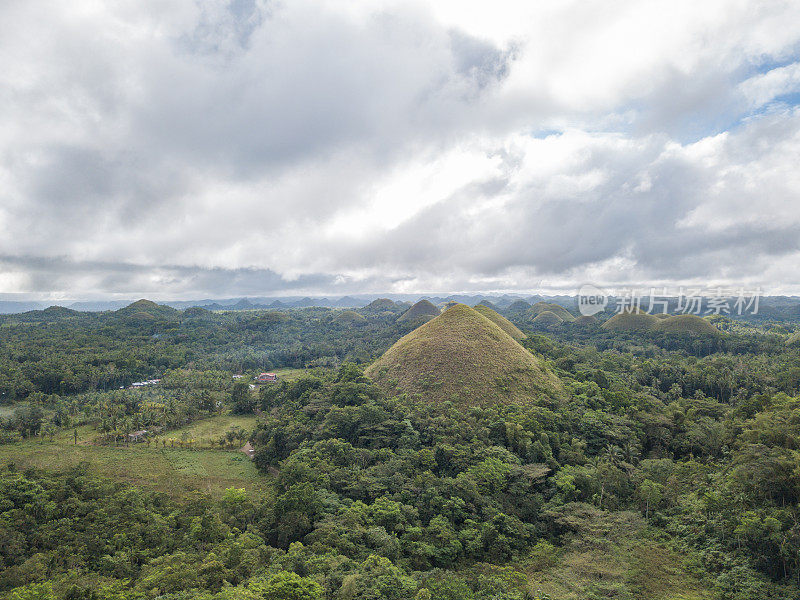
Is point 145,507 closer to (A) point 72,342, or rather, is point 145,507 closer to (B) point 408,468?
(B) point 408,468

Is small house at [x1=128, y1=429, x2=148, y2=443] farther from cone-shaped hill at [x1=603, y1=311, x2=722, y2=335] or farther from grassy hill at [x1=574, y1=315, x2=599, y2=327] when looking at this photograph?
grassy hill at [x1=574, y1=315, x2=599, y2=327]

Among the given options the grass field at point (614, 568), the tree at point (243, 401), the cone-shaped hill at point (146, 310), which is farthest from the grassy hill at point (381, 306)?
the grass field at point (614, 568)

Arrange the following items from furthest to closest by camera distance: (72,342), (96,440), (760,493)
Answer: (72,342)
(96,440)
(760,493)

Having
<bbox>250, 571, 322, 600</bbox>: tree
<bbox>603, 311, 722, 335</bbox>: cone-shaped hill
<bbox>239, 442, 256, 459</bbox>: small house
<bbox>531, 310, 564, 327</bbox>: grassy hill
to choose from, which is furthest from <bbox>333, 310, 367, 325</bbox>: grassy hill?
<bbox>250, 571, 322, 600</bbox>: tree

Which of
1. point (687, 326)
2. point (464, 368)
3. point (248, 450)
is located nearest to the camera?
point (248, 450)

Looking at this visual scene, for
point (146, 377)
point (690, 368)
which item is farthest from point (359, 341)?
point (690, 368)

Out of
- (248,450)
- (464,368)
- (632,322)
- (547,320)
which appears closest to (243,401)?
(248,450)

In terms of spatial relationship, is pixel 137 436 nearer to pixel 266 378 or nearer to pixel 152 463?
pixel 152 463
